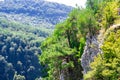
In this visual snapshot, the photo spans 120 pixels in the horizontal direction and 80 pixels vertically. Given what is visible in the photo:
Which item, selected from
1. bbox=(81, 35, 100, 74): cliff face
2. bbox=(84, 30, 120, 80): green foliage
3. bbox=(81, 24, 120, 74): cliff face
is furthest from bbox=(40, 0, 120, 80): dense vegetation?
bbox=(81, 35, 100, 74): cliff face

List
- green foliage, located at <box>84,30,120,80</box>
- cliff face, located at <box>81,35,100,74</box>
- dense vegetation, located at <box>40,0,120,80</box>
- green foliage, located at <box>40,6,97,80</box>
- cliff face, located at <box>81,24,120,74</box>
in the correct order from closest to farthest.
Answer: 1. green foliage, located at <box>84,30,120,80</box>
2. dense vegetation, located at <box>40,0,120,80</box>
3. cliff face, located at <box>81,24,120,74</box>
4. cliff face, located at <box>81,35,100,74</box>
5. green foliage, located at <box>40,6,97,80</box>

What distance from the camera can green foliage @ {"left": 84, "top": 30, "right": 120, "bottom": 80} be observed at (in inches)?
1590

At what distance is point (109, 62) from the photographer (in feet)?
138

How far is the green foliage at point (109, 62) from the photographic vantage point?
4038cm

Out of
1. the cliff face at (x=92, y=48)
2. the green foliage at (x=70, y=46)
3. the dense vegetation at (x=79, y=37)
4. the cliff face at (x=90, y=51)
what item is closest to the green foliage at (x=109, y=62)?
the dense vegetation at (x=79, y=37)

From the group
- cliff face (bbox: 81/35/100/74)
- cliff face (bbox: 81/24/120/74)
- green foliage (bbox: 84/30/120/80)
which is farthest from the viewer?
cliff face (bbox: 81/35/100/74)

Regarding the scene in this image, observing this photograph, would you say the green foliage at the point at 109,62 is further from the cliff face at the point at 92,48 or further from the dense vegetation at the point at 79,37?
the cliff face at the point at 92,48

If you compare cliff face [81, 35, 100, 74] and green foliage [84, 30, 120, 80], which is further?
cliff face [81, 35, 100, 74]

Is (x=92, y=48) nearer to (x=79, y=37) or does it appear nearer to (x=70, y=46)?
(x=79, y=37)

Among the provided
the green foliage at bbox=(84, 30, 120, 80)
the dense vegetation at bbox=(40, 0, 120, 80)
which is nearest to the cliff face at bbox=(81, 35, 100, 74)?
the dense vegetation at bbox=(40, 0, 120, 80)

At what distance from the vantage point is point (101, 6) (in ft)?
211

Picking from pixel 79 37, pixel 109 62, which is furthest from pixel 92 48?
pixel 79 37

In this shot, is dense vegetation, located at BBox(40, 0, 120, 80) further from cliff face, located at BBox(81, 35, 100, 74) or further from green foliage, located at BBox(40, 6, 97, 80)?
cliff face, located at BBox(81, 35, 100, 74)

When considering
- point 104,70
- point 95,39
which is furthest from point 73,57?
point 104,70
